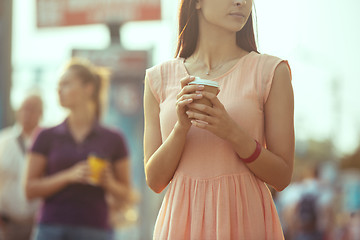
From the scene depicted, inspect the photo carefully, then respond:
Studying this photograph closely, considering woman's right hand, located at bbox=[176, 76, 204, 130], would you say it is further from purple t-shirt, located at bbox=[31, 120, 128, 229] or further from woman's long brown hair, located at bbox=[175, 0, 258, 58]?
purple t-shirt, located at bbox=[31, 120, 128, 229]

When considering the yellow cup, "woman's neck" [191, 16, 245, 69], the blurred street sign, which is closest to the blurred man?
the yellow cup

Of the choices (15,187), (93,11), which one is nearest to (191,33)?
(15,187)

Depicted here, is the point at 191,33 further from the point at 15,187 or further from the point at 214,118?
the point at 15,187

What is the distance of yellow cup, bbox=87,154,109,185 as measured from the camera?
14.0 ft

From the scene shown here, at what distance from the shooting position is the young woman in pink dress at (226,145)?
2.19m

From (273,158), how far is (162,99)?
49cm

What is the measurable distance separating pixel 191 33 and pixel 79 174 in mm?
1946

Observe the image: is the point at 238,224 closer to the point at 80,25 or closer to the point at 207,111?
the point at 207,111

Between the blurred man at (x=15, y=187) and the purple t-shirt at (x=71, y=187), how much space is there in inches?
42.7

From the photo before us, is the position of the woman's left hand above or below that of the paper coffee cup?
below

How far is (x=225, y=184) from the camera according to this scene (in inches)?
88.1

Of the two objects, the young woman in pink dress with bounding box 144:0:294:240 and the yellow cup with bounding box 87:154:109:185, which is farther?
the yellow cup with bounding box 87:154:109:185

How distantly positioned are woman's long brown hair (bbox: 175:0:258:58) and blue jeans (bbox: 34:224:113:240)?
206 cm

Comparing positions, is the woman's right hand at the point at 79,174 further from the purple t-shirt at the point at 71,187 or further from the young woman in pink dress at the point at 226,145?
the young woman in pink dress at the point at 226,145
